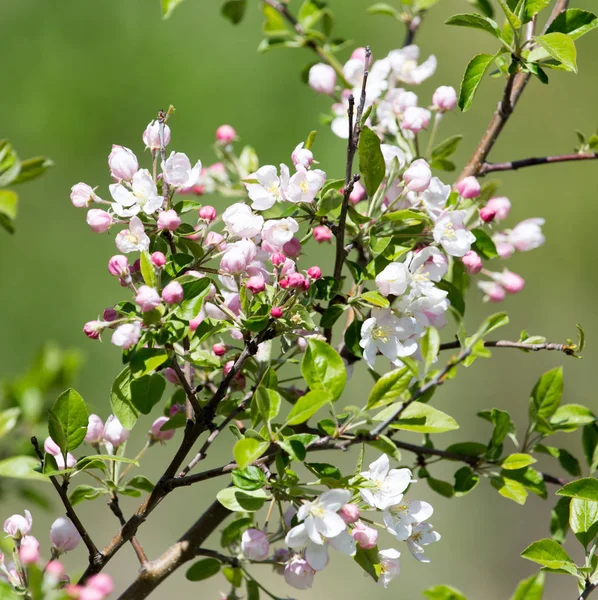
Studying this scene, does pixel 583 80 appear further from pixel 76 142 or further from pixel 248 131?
pixel 76 142

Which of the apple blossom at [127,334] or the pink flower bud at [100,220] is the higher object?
the pink flower bud at [100,220]

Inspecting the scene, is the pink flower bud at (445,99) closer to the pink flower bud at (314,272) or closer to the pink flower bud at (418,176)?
the pink flower bud at (418,176)

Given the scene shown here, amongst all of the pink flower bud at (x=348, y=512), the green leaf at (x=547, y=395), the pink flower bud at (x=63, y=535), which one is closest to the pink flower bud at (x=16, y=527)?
the pink flower bud at (x=63, y=535)

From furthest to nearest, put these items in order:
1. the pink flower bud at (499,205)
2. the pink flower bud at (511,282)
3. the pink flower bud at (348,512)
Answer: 1. the pink flower bud at (511,282)
2. the pink flower bud at (499,205)
3. the pink flower bud at (348,512)

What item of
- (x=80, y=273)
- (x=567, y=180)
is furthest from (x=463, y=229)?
(x=567, y=180)

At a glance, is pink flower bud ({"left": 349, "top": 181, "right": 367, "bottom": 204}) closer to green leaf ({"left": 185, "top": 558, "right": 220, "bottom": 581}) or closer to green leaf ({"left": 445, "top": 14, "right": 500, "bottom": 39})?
green leaf ({"left": 445, "top": 14, "right": 500, "bottom": 39})

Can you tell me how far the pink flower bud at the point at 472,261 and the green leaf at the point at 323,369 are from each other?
0.29 metres

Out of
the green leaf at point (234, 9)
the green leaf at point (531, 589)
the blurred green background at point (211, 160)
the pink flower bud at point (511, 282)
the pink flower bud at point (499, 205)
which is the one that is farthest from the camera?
the blurred green background at point (211, 160)

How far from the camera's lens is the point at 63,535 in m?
0.93

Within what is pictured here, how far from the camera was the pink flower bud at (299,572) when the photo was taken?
2.86 ft

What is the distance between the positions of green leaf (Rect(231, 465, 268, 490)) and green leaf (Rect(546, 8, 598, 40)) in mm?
670

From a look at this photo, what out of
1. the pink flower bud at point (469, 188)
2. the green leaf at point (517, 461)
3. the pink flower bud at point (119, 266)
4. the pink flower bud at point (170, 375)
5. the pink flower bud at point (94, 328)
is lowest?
the green leaf at point (517, 461)

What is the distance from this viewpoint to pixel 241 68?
3.92 m

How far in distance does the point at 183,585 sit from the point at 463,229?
237 centimetres
